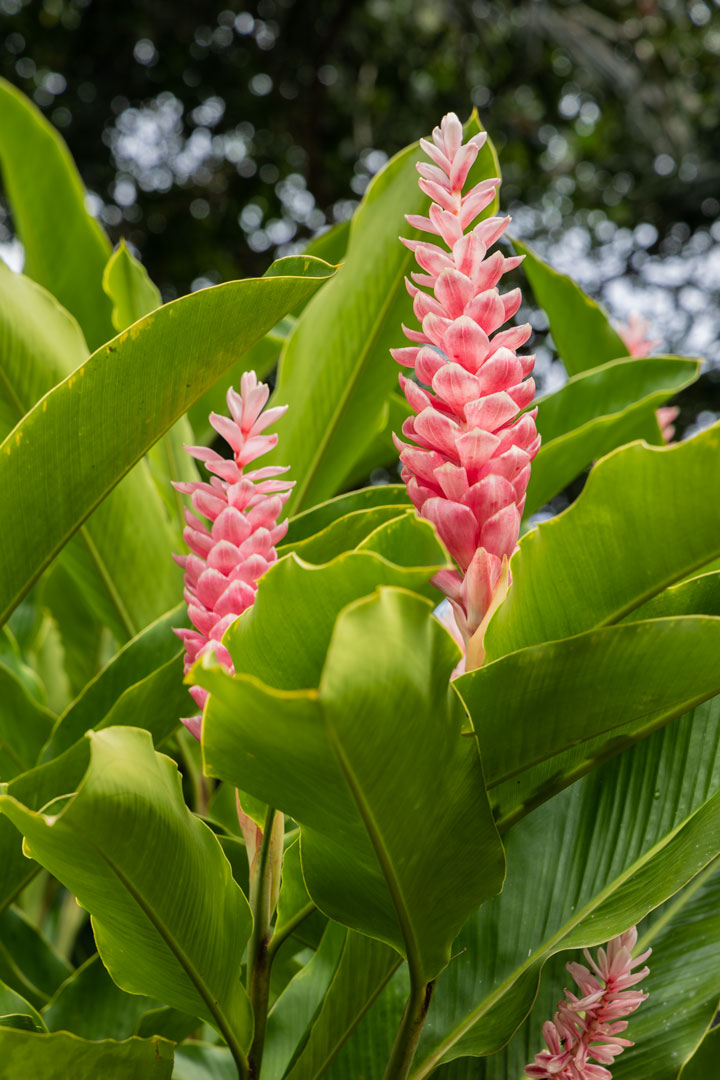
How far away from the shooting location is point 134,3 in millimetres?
6320

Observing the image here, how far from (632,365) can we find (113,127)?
263 inches

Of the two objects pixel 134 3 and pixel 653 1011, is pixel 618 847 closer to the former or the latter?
pixel 653 1011

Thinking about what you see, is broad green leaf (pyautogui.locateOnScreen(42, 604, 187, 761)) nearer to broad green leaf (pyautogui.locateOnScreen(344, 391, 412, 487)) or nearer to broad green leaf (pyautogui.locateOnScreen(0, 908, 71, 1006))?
broad green leaf (pyautogui.locateOnScreen(0, 908, 71, 1006))

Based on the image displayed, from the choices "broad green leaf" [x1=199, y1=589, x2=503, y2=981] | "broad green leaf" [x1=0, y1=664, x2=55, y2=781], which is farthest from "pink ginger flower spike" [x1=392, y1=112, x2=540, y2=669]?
"broad green leaf" [x1=0, y1=664, x2=55, y2=781]

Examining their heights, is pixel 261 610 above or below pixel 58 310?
below

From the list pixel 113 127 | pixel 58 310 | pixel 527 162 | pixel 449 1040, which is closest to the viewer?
pixel 449 1040

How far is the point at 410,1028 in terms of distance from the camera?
55 centimetres

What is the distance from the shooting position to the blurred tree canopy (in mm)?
6043

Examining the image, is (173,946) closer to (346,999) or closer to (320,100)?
(346,999)

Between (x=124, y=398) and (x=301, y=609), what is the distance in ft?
0.72

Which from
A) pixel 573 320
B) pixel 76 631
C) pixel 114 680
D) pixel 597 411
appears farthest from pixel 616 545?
pixel 76 631

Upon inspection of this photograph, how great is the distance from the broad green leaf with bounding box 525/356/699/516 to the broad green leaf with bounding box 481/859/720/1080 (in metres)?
0.41

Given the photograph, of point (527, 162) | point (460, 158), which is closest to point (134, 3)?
point (527, 162)

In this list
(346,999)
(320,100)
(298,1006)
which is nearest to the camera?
(346,999)
